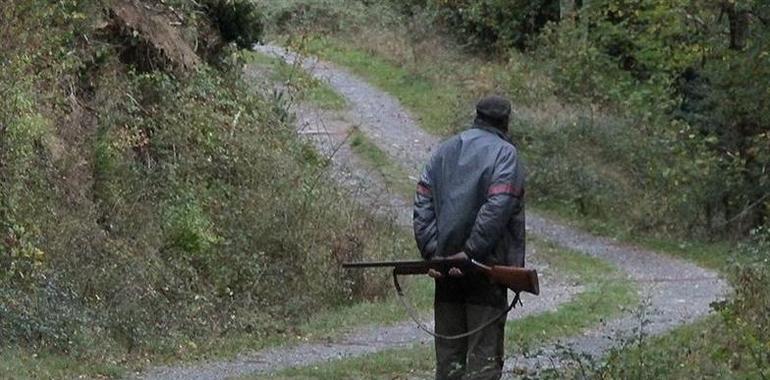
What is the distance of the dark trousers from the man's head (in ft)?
3.13

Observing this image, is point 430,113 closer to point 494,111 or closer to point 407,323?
point 407,323

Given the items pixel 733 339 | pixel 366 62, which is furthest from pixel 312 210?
pixel 366 62

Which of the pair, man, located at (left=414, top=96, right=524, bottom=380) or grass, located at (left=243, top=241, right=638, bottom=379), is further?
grass, located at (left=243, top=241, right=638, bottom=379)

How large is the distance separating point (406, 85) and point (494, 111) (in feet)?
92.0

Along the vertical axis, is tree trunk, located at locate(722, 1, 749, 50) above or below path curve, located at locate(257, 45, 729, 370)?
above

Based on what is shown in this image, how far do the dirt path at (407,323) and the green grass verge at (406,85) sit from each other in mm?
374

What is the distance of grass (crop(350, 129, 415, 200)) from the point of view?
27797 mm

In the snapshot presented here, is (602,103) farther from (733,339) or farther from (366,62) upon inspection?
(733,339)

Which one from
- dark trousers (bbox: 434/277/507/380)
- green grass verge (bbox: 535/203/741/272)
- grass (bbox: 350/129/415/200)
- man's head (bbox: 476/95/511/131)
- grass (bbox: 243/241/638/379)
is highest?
man's head (bbox: 476/95/511/131)

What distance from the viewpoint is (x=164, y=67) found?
63.1 feet

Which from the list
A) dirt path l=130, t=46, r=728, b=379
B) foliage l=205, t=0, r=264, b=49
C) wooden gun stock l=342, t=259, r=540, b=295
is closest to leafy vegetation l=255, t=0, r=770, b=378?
dirt path l=130, t=46, r=728, b=379

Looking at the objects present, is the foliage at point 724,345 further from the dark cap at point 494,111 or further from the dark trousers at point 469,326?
the dark cap at point 494,111

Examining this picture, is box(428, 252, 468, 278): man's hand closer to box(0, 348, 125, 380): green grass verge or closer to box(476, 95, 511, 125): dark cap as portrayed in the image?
box(476, 95, 511, 125): dark cap

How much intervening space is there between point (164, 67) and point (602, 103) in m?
12.6
